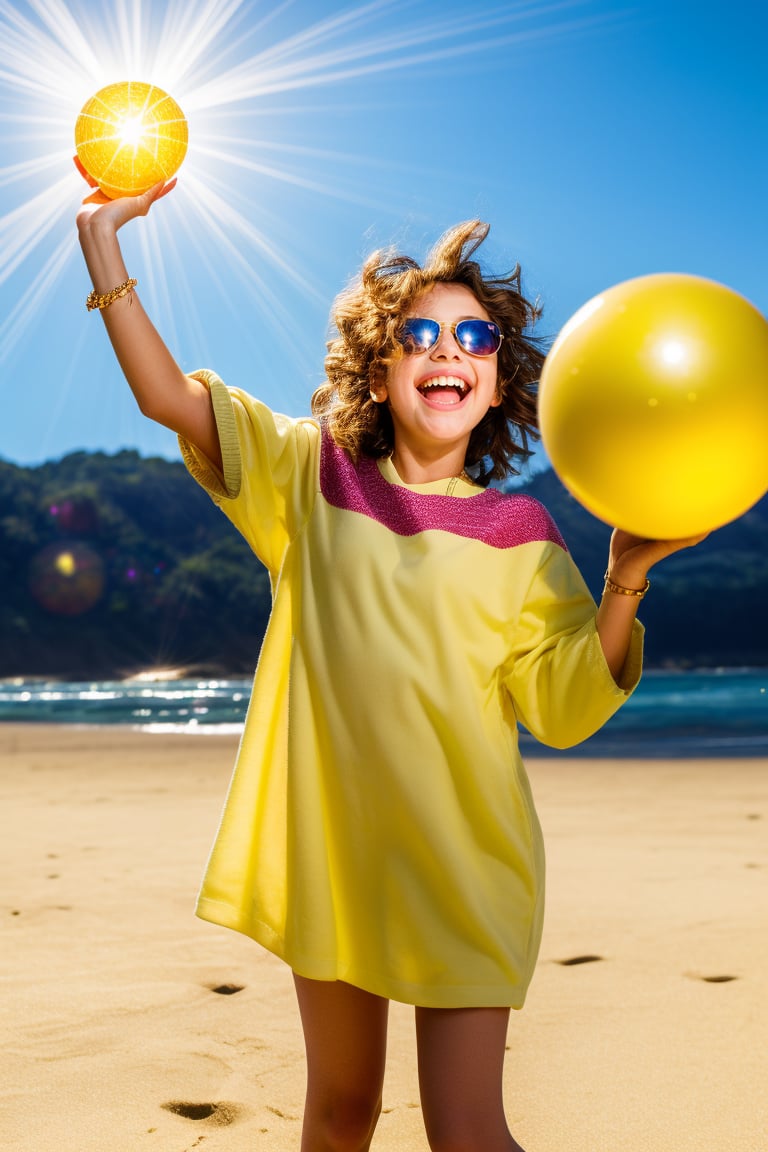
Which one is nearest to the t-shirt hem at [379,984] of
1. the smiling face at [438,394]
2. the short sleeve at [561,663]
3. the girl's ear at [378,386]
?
the short sleeve at [561,663]

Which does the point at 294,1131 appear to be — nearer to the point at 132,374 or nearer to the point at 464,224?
the point at 132,374

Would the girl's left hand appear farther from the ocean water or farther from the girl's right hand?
the ocean water

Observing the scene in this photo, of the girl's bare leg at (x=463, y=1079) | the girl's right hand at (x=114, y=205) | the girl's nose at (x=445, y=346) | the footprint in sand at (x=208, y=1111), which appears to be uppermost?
the girl's right hand at (x=114, y=205)

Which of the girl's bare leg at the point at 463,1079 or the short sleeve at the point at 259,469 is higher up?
the short sleeve at the point at 259,469

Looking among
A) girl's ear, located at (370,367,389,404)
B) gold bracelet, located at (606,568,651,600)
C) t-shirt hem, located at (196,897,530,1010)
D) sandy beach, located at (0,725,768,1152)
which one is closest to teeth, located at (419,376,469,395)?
girl's ear, located at (370,367,389,404)

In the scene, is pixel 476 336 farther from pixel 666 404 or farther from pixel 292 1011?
pixel 292 1011

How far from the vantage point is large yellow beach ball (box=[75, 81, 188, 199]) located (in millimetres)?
1979

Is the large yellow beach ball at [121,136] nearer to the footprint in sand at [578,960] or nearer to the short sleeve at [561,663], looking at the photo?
the short sleeve at [561,663]

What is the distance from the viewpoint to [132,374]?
1.88m

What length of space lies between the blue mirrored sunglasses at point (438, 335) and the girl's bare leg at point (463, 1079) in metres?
1.25

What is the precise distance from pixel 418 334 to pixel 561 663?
0.72 m

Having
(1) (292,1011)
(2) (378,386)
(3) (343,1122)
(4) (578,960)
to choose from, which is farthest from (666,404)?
(4) (578,960)

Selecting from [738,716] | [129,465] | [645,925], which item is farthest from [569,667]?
[129,465]

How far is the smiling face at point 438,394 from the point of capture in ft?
6.93
